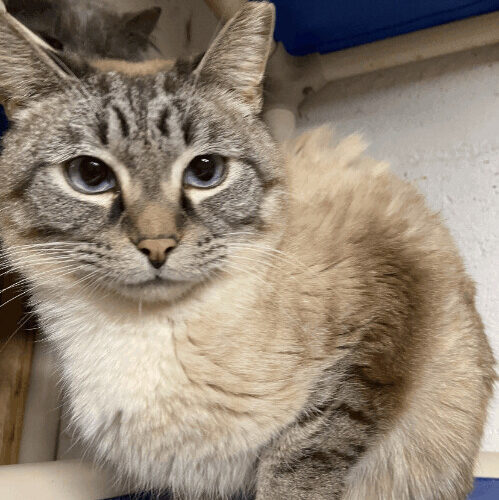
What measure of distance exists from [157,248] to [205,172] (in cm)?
19

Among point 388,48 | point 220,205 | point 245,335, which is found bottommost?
point 245,335

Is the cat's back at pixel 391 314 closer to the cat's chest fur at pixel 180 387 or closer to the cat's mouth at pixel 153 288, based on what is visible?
the cat's chest fur at pixel 180 387

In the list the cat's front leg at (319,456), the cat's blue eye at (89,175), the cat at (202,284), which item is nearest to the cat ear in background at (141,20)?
the cat at (202,284)

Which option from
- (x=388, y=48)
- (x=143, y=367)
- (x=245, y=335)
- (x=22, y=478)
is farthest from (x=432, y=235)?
(x=22, y=478)

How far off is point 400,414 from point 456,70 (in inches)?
52.8

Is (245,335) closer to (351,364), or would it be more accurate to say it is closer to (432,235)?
(351,364)

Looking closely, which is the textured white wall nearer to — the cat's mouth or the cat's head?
the cat's head

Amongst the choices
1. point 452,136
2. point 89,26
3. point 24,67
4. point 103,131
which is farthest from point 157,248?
point 452,136

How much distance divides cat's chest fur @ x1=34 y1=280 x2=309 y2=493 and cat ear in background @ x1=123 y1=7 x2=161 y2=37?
956mm

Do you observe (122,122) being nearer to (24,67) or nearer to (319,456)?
(24,67)

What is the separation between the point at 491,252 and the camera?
73.1 inches

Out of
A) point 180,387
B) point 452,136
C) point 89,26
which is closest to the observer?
point 180,387

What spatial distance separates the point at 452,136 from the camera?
1949mm

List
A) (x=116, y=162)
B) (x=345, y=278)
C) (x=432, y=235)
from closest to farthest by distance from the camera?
1. (x=116, y=162)
2. (x=345, y=278)
3. (x=432, y=235)
